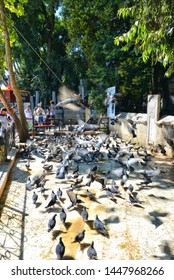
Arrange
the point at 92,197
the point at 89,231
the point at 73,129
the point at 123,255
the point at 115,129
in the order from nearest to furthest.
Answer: the point at 123,255
the point at 89,231
the point at 92,197
the point at 115,129
the point at 73,129

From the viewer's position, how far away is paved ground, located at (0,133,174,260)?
3387 millimetres

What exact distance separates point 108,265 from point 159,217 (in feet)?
6.18

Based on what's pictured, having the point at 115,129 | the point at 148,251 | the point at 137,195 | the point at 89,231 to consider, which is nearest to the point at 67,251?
the point at 89,231

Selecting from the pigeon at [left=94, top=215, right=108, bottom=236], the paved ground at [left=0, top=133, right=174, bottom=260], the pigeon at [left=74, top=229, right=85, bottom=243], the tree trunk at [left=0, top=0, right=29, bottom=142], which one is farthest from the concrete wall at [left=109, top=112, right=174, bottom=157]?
the pigeon at [left=74, top=229, right=85, bottom=243]

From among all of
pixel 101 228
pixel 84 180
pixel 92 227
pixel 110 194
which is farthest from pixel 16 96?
pixel 101 228

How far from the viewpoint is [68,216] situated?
14.6 feet

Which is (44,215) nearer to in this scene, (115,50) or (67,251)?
(67,251)

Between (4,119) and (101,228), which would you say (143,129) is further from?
(101,228)

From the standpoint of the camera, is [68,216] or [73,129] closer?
[68,216]

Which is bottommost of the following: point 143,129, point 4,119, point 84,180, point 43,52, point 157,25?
point 84,180

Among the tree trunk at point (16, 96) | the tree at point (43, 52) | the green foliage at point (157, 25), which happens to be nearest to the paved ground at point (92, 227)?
the green foliage at point (157, 25)

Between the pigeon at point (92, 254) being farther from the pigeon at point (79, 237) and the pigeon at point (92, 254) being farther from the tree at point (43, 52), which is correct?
the tree at point (43, 52)

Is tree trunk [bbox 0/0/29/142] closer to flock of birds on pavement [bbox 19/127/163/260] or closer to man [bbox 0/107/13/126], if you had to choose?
man [bbox 0/107/13/126]

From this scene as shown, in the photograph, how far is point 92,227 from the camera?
405 centimetres
